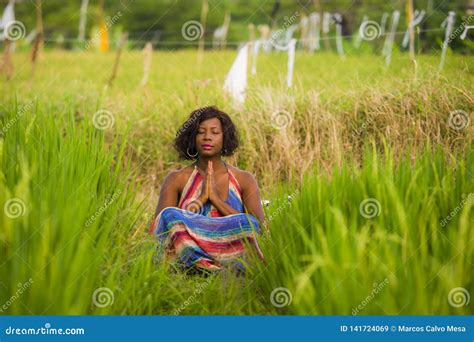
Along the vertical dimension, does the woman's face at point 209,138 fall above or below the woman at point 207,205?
above

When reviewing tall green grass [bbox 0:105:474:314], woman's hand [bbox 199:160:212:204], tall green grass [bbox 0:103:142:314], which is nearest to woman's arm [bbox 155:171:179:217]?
woman's hand [bbox 199:160:212:204]

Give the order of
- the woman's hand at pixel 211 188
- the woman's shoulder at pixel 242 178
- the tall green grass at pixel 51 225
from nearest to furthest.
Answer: the tall green grass at pixel 51 225 → the woman's hand at pixel 211 188 → the woman's shoulder at pixel 242 178

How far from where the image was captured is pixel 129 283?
11.1 ft

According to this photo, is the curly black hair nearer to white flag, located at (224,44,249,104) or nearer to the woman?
Result: the woman

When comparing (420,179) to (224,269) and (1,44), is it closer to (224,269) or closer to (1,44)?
(224,269)

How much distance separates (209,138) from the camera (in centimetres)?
459

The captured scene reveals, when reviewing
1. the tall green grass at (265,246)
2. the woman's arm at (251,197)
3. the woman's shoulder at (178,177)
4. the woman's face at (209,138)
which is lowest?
the tall green grass at (265,246)

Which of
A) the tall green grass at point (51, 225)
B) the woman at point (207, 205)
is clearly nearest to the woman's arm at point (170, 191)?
the woman at point (207, 205)

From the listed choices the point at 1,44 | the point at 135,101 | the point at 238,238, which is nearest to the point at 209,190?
the point at 238,238

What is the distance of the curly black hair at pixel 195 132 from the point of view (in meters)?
4.78

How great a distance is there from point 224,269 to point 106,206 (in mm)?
740

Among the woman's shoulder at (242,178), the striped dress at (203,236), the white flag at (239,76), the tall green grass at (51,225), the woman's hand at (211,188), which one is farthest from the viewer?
the white flag at (239,76)

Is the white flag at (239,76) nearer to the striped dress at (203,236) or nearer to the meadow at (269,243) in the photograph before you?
the meadow at (269,243)

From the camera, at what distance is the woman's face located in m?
4.59
